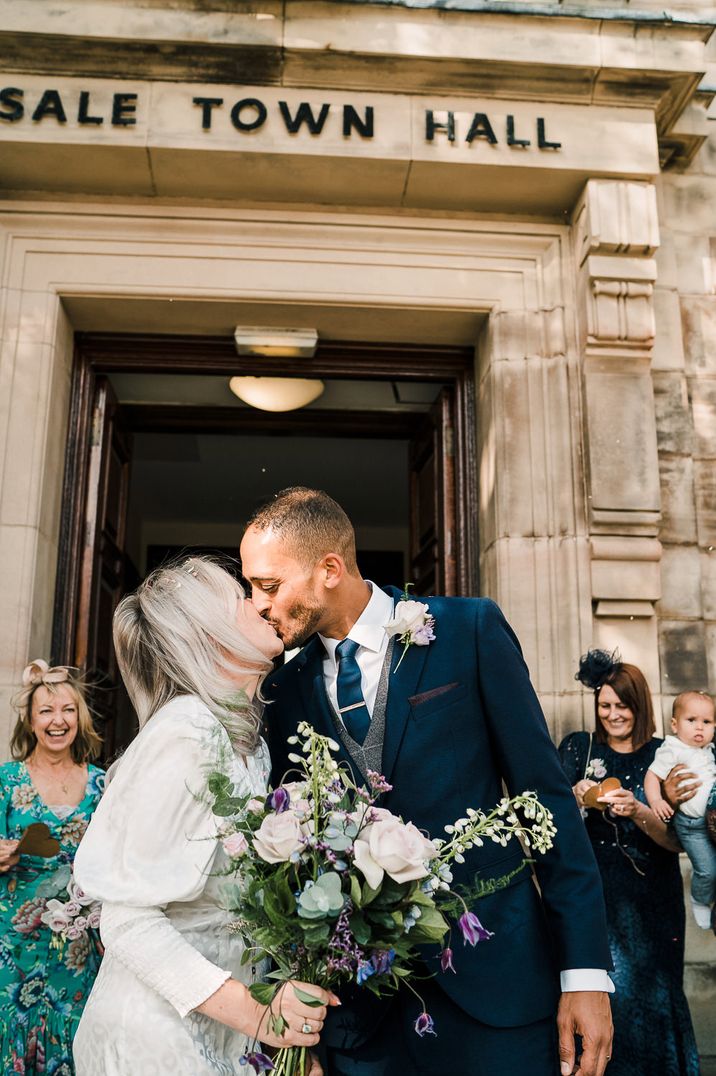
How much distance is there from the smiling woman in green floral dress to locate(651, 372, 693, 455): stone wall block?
3583 mm

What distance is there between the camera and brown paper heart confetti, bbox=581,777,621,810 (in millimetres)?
4172

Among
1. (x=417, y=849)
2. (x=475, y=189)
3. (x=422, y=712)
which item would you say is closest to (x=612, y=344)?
(x=475, y=189)

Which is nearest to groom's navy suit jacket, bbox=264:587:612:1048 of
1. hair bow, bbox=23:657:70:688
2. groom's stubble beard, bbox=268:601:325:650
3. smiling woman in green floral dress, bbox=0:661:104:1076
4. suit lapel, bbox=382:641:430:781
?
suit lapel, bbox=382:641:430:781

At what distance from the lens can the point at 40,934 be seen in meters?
4.23

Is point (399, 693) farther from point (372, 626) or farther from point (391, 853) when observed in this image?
point (391, 853)

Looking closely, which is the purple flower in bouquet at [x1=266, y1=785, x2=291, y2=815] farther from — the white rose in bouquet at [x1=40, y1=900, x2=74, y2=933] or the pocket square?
the white rose in bouquet at [x1=40, y1=900, x2=74, y2=933]

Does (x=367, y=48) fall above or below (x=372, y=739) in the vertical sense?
above

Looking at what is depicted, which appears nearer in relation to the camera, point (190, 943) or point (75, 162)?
point (190, 943)

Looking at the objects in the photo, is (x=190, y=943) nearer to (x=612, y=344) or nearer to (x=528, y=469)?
(x=528, y=469)

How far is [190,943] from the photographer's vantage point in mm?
2170

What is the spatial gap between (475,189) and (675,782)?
3.41 m

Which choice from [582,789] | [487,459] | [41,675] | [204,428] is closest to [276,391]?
[204,428]

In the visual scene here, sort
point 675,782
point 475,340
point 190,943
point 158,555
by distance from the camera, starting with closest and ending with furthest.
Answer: point 190,943 → point 675,782 → point 475,340 → point 158,555

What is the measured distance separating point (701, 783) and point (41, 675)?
297 centimetres
